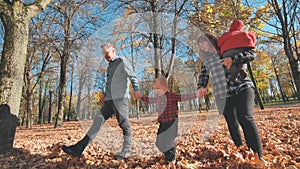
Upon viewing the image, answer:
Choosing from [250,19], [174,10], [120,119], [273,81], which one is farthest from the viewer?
[273,81]

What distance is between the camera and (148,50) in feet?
9.33

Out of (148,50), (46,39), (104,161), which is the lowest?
(104,161)

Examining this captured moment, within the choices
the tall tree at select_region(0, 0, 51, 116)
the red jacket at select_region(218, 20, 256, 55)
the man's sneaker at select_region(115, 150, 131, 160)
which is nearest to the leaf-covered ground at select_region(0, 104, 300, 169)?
the man's sneaker at select_region(115, 150, 131, 160)

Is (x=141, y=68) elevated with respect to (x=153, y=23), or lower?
lower

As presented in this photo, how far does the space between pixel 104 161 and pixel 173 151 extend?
107 centimetres

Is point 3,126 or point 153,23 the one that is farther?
point 3,126

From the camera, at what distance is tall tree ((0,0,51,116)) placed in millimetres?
3607

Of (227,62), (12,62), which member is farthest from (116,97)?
(12,62)

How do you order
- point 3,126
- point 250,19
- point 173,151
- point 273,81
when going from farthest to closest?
point 273,81
point 250,19
point 3,126
point 173,151

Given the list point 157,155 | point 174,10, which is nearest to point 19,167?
point 157,155

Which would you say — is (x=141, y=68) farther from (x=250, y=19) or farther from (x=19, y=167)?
(x=250, y=19)

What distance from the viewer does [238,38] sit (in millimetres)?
2193

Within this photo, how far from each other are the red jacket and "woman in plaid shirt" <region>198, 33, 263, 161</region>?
0.10 metres

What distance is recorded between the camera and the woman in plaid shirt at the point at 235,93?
2.21 metres
